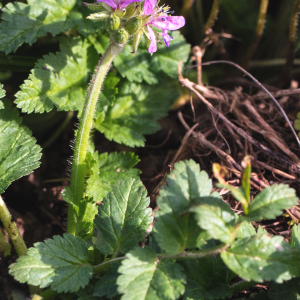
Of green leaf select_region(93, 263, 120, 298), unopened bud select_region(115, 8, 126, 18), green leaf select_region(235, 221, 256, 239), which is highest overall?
unopened bud select_region(115, 8, 126, 18)

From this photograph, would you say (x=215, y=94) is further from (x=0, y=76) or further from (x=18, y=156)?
(x=0, y=76)

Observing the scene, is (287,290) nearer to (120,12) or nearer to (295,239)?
(295,239)

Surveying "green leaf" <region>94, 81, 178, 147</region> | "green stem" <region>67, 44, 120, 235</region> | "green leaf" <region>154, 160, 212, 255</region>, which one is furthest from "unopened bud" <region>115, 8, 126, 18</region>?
"green leaf" <region>154, 160, 212, 255</region>

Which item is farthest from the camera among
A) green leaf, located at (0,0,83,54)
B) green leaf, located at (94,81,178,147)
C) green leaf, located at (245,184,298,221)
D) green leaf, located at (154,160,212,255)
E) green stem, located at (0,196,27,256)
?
green leaf, located at (94,81,178,147)

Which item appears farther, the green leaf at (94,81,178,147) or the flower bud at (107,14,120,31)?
the green leaf at (94,81,178,147)

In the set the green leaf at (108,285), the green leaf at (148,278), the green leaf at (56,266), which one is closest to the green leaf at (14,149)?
the green leaf at (56,266)

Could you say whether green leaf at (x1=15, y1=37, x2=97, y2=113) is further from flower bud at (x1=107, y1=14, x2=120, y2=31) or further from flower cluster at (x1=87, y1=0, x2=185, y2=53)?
flower bud at (x1=107, y1=14, x2=120, y2=31)

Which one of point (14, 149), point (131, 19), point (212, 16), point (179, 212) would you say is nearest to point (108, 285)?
point (179, 212)

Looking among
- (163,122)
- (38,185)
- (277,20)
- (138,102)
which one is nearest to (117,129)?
(138,102)
